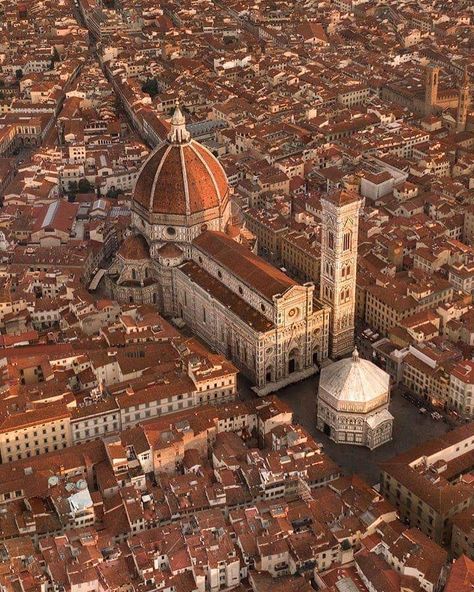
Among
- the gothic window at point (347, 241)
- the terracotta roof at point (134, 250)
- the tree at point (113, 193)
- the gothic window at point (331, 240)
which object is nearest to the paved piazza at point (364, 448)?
the gothic window at point (331, 240)

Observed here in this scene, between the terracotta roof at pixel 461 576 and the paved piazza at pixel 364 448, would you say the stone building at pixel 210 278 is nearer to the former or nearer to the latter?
the paved piazza at pixel 364 448

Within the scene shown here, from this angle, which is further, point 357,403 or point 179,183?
point 179,183

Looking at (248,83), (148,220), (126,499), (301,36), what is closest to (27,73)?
(248,83)

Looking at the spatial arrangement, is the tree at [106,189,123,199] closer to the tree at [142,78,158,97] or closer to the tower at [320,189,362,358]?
the tower at [320,189,362,358]

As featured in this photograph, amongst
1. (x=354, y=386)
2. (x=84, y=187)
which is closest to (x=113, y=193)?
(x=84, y=187)

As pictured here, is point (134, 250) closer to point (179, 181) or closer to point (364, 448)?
point (179, 181)

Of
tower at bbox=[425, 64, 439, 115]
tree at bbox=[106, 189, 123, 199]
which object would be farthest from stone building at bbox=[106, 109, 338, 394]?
tower at bbox=[425, 64, 439, 115]
